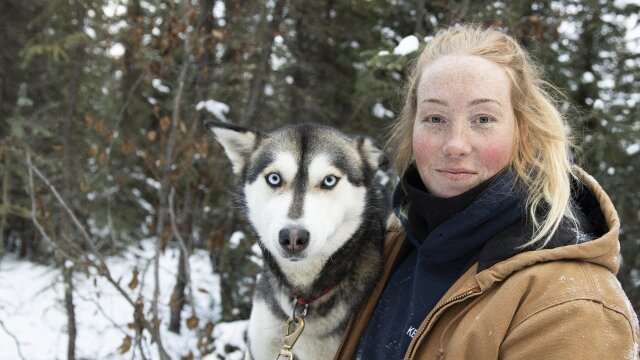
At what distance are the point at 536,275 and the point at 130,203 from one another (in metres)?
8.51

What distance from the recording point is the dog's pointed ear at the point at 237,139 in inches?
111

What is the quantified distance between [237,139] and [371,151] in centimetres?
84

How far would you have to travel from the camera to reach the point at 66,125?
6.79 m

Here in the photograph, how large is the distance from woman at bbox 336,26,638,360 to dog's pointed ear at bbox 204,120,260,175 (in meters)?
1.10

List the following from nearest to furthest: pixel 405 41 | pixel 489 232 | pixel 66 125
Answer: pixel 489 232 < pixel 405 41 < pixel 66 125

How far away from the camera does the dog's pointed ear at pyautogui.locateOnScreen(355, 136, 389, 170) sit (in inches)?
111

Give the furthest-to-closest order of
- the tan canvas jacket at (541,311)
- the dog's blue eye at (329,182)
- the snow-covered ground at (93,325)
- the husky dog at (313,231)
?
the snow-covered ground at (93,325), the dog's blue eye at (329,182), the husky dog at (313,231), the tan canvas jacket at (541,311)

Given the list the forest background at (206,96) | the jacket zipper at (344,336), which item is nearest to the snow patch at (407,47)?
the forest background at (206,96)

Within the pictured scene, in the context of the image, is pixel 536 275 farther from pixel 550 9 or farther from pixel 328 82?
pixel 328 82

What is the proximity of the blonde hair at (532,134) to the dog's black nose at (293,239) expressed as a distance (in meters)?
0.92

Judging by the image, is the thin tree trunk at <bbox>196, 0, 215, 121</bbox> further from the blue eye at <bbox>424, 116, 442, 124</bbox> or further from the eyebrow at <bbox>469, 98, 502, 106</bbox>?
the eyebrow at <bbox>469, 98, 502, 106</bbox>

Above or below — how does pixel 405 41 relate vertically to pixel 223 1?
below

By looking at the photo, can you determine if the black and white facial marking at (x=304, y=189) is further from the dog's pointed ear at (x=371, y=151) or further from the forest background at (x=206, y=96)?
the forest background at (x=206, y=96)

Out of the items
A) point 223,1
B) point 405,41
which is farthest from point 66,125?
point 405,41
